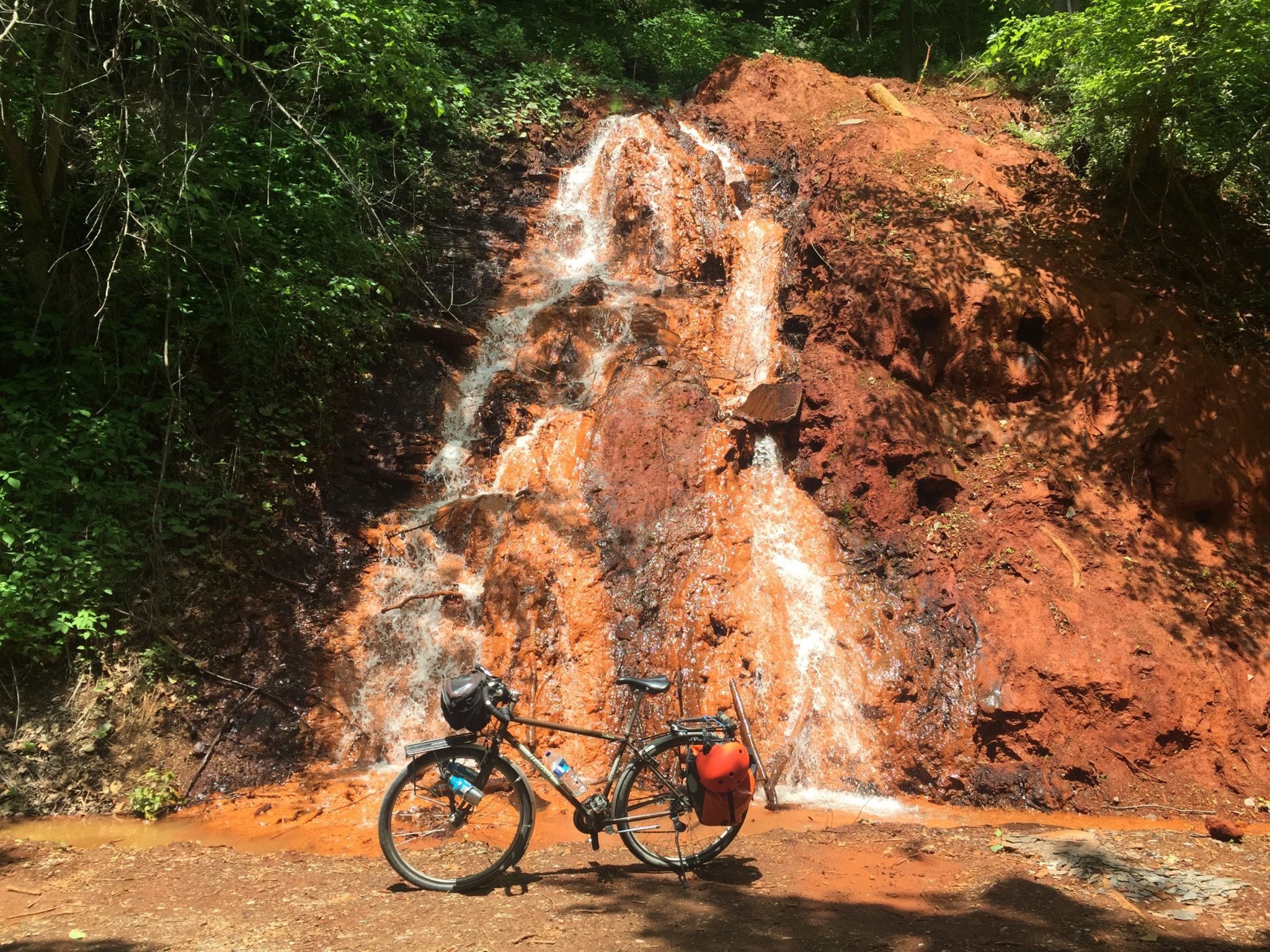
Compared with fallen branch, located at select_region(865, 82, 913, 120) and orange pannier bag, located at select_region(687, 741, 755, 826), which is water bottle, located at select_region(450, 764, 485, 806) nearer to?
orange pannier bag, located at select_region(687, 741, 755, 826)

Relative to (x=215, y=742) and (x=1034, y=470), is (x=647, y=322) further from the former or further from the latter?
(x=215, y=742)

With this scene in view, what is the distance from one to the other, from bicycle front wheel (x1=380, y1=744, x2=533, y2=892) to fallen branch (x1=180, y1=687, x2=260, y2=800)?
262cm

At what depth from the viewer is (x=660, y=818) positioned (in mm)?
4645

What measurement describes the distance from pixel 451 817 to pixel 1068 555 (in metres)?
5.90

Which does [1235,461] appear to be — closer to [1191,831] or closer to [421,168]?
[1191,831]

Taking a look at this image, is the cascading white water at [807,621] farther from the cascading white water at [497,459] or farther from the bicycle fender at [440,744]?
the bicycle fender at [440,744]

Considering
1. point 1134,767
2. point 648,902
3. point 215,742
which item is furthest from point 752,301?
point 648,902

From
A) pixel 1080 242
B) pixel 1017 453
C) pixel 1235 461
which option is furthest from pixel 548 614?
pixel 1080 242

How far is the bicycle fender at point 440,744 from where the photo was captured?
Answer: 14.5 ft

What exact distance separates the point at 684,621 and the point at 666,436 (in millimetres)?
2224

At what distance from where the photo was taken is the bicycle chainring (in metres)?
4.56

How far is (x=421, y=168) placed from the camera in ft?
39.1

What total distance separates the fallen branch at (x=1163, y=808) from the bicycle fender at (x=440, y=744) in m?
4.84

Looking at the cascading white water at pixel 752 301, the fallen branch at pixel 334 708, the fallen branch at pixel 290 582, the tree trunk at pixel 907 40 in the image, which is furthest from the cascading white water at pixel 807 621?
the tree trunk at pixel 907 40
